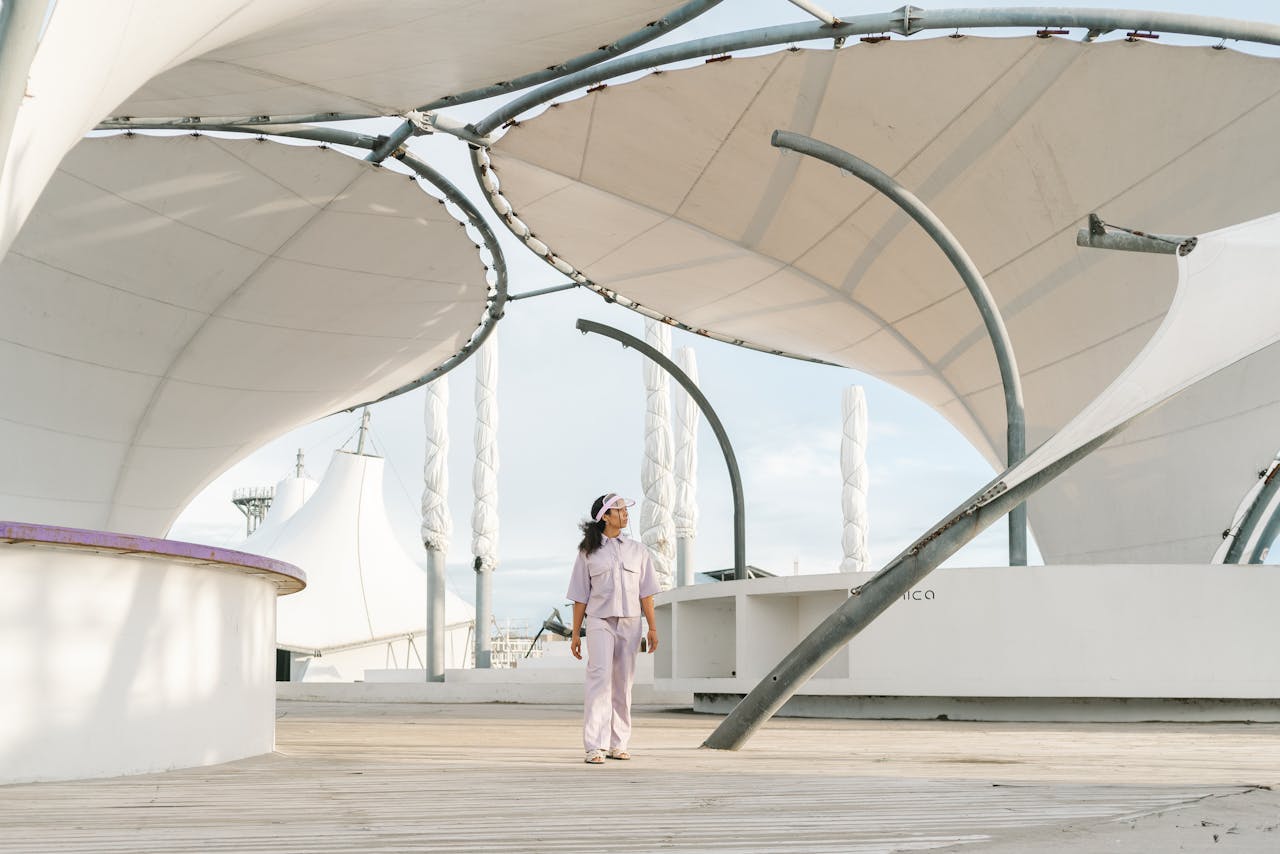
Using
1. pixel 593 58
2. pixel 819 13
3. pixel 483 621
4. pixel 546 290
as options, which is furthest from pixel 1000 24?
pixel 483 621

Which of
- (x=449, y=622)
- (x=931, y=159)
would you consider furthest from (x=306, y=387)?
(x=449, y=622)

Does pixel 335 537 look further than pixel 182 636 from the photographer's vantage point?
Yes

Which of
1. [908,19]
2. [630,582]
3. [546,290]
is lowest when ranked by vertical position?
[630,582]

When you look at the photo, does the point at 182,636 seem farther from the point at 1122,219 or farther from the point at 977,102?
the point at 1122,219

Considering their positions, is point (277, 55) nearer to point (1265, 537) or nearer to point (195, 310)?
point (195, 310)

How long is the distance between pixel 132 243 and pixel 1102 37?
1297 centimetres

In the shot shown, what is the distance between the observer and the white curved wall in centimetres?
618

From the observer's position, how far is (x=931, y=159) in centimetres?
1625

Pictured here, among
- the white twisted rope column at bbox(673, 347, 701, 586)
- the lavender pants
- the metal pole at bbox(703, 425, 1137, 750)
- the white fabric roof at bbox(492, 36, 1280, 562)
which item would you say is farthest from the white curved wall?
the white twisted rope column at bbox(673, 347, 701, 586)

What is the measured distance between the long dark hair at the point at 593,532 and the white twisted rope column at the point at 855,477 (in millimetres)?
34885

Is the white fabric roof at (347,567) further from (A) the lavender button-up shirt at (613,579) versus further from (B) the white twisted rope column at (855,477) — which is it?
(A) the lavender button-up shirt at (613,579)

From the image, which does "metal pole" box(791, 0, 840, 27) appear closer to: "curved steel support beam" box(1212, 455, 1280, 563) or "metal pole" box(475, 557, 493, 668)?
"curved steel support beam" box(1212, 455, 1280, 563)

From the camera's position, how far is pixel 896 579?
7.76 meters

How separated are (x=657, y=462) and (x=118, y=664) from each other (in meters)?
28.9
